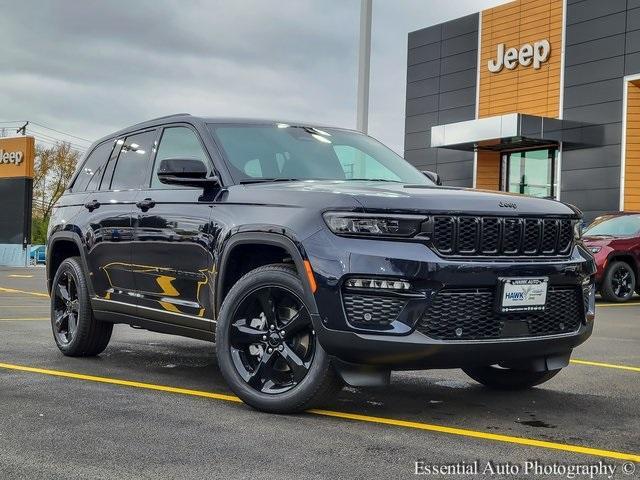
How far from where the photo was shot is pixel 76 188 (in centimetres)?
752

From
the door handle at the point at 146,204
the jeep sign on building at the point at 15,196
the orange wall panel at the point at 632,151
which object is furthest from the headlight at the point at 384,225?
the jeep sign on building at the point at 15,196

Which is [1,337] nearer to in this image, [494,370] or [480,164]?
[494,370]

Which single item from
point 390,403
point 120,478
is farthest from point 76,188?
point 120,478

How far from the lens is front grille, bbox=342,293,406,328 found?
4352 millimetres

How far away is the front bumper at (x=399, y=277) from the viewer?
4328 mm

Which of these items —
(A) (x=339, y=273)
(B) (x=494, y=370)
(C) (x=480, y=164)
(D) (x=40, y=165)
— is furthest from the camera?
(D) (x=40, y=165)

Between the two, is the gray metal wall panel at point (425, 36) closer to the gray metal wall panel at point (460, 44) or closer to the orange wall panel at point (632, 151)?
the gray metal wall panel at point (460, 44)

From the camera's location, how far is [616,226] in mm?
15492

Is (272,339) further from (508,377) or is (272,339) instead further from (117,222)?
(117,222)

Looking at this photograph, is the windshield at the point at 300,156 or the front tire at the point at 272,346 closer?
the front tire at the point at 272,346

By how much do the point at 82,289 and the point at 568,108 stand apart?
80.5 ft

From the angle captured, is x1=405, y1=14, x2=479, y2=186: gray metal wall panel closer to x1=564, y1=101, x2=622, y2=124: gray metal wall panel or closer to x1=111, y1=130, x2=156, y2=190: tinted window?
x1=564, y1=101, x2=622, y2=124: gray metal wall panel

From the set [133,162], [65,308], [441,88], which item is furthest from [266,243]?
[441,88]

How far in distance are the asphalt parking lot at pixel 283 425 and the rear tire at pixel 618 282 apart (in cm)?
831
